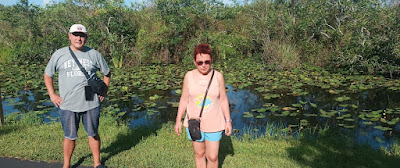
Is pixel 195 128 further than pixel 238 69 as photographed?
No

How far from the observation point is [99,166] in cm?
334

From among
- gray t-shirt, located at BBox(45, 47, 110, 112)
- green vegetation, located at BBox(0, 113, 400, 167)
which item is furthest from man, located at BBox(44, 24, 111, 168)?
green vegetation, located at BBox(0, 113, 400, 167)

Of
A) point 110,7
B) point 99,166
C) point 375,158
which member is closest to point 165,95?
point 99,166

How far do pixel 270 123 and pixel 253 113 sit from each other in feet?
2.22

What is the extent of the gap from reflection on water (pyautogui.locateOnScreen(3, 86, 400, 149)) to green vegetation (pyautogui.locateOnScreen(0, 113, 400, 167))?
0.70 m

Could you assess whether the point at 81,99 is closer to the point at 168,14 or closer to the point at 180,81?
the point at 180,81

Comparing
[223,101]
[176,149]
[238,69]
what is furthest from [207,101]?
[238,69]

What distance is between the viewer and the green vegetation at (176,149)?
3616 mm

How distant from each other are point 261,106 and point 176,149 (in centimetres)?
341

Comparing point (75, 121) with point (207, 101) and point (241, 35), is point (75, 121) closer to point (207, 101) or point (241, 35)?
point (207, 101)

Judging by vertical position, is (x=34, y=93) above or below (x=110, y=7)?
below

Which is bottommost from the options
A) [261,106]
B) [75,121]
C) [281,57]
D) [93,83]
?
[261,106]

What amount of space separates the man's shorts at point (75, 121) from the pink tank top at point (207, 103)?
1.19 m

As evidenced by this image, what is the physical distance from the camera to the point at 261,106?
6.96 meters
